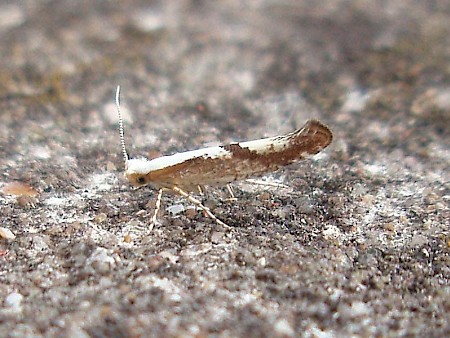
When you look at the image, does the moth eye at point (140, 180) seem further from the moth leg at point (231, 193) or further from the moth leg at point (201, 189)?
the moth leg at point (231, 193)

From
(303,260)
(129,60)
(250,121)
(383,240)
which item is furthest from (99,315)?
(129,60)

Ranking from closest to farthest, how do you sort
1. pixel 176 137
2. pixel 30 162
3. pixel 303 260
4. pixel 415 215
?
pixel 303 260
pixel 415 215
pixel 30 162
pixel 176 137

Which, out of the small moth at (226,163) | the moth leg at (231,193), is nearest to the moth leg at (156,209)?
the small moth at (226,163)

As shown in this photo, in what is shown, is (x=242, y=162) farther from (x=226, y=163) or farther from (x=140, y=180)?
(x=140, y=180)

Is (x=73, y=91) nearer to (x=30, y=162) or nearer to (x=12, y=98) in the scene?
(x=12, y=98)

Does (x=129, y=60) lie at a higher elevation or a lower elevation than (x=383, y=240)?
higher

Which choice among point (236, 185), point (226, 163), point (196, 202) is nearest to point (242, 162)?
point (226, 163)

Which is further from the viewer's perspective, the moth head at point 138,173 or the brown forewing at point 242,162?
the moth head at point 138,173
